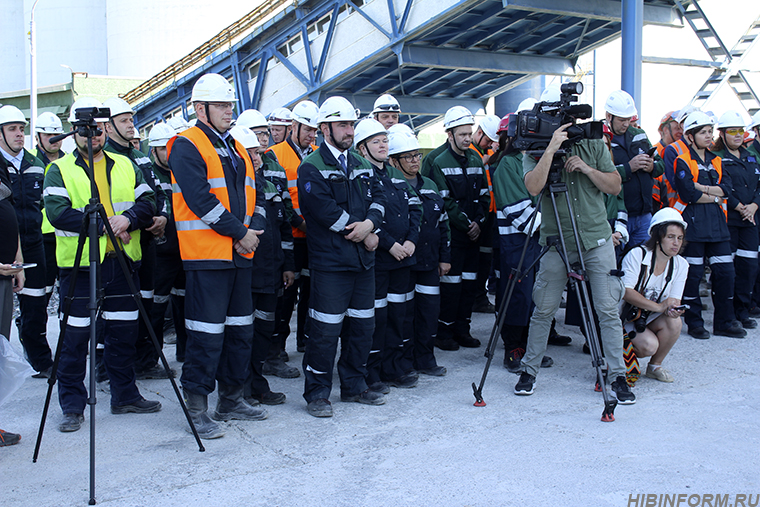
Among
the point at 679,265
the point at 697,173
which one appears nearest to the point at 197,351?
the point at 679,265

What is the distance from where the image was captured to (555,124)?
14.5 feet

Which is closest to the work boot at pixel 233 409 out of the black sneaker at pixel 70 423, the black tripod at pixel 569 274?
the black sneaker at pixel 70 423

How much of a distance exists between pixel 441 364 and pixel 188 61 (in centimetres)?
1373

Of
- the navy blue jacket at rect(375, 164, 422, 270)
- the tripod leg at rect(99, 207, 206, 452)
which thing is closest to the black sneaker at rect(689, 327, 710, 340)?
the navy blue jacket at rect(375, 164, 422, 270)

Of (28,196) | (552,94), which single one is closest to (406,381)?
(552,94)

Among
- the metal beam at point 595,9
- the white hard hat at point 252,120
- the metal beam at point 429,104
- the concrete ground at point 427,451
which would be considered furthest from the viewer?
the metal beam at point 429,104

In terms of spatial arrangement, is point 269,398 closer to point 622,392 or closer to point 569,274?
point 569,274

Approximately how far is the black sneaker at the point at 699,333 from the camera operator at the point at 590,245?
2.16 meters

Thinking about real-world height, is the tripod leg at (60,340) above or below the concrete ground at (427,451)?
above

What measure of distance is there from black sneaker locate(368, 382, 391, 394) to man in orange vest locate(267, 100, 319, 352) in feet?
3.45

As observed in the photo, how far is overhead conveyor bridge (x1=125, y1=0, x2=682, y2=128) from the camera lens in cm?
1202

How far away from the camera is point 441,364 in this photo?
18.7 ft

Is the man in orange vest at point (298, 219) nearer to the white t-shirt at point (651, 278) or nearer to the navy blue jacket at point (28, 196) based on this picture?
the navy blue jacket at point (28, 196)

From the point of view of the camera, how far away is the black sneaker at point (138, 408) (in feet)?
14.9
